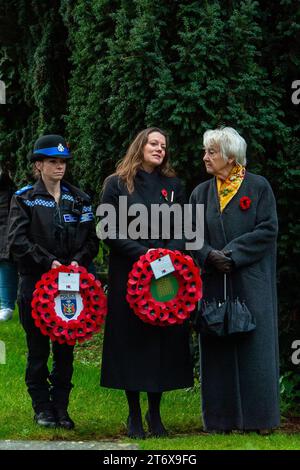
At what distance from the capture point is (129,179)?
6.99m

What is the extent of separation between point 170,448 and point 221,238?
156 cm

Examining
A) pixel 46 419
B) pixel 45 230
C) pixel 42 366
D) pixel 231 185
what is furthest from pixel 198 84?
pixel 46 419

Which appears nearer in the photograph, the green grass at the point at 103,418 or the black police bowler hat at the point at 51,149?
the green grass at the point at 103,418

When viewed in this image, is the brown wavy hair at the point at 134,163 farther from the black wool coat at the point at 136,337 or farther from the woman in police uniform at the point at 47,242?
the woman in police uniform at the point at 47,242

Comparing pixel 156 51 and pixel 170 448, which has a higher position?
pixel 156 51

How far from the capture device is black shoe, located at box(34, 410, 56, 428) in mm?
7203

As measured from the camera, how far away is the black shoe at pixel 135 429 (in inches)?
275

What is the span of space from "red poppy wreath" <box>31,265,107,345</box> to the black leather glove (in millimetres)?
821

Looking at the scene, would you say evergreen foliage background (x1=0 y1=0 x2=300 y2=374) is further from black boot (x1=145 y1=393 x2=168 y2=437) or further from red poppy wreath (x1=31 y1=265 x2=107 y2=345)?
black boot (x1=145 y1=393 x2=168 y2=437)

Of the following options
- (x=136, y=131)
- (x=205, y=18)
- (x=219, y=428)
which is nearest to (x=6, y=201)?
(x=136, y=131)

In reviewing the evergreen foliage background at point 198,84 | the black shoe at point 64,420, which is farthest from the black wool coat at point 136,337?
the evergreen foliage background at point 198,84

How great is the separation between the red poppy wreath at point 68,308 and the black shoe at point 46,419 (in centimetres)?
63

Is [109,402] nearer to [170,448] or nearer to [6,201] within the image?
[170,448]

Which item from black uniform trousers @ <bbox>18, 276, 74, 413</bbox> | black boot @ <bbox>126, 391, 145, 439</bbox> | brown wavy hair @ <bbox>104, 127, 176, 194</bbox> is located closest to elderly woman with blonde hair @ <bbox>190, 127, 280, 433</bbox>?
brown wavy hair @ <bbox>104, 127, 176, 194</bbox>
